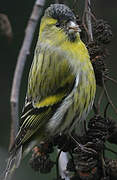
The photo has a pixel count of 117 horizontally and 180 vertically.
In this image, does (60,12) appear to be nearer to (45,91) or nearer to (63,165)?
(45,91)

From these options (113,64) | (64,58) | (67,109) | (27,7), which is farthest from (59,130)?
(27,7)

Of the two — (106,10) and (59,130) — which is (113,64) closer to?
(106,10)

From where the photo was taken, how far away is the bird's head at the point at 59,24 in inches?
109

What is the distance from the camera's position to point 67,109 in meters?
2.86

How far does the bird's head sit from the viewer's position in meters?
2.77

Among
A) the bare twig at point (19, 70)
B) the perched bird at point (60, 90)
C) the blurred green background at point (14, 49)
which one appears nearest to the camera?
the bare twig at point (19, 70)

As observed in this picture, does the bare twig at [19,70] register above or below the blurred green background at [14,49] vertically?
above

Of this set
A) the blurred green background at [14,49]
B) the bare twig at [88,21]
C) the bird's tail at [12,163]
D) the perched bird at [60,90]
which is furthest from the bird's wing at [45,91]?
the blurred green background at [14,49]

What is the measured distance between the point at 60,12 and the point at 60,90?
39 centimetres

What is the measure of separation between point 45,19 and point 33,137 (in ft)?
2.09

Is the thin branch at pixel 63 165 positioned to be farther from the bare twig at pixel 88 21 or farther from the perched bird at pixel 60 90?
the bare twig at pixel 88 21

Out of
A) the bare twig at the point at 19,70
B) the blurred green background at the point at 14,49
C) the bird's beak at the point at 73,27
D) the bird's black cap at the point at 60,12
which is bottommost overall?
the blurred green background at the point at 14,49

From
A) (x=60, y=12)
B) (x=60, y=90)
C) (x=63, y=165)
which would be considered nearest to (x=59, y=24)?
(x=60, y=12)

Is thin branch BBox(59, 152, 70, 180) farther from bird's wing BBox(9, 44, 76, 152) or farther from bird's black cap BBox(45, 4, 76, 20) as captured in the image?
bird's black cap BBox(45, 4, 76, 20)
